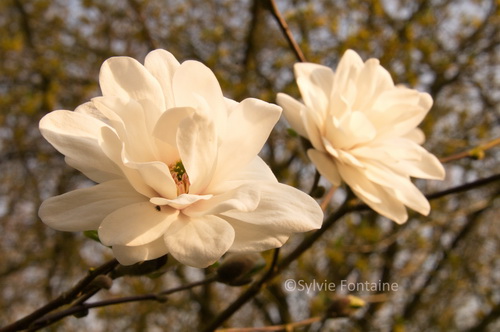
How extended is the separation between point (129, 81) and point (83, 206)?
16 cm

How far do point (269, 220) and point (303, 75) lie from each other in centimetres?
40

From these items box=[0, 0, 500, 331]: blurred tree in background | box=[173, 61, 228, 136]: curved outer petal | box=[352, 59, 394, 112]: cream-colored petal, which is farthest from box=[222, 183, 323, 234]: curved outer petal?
box=[0, 0, 500, 331]: blurred tree in background

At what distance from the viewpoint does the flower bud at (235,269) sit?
0.74 metres

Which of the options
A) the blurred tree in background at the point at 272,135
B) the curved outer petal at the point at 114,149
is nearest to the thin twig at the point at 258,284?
the curved outer petal at the point at 114,149

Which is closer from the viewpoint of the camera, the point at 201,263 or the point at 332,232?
the point at 201,263

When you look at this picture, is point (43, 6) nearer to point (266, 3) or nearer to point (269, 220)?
point (266, 3)

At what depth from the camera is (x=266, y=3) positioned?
920mm

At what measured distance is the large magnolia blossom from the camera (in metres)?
0.79

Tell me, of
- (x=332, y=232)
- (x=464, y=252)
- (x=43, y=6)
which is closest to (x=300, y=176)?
(x=332, y=232)

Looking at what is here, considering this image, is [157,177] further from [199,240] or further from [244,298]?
[244,298]

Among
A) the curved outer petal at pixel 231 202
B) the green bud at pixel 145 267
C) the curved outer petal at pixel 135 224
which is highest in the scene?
the curved outer petal at pixel 135 224

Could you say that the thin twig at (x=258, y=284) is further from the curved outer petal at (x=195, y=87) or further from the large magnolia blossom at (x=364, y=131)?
the curved outer petal at (x=195, y=87)

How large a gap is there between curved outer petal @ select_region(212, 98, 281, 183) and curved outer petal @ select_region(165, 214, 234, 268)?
0.24 feet

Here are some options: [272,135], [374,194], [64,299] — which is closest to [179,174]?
[64,299]
